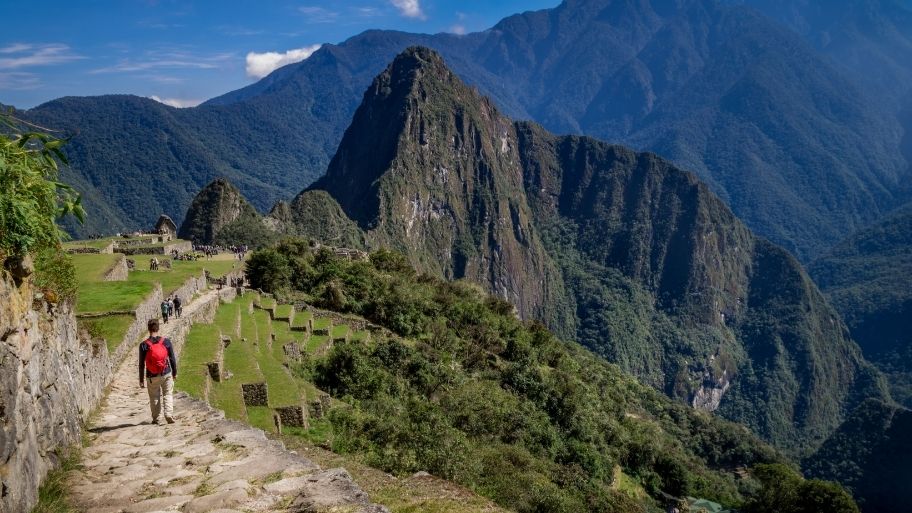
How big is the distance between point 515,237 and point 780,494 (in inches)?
6047

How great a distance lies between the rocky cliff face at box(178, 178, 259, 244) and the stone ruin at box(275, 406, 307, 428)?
214 feet

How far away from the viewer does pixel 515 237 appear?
195250 mm

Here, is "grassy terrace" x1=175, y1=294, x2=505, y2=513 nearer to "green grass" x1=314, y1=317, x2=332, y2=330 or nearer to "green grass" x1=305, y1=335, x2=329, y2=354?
"green grass" x1=305, y1=335, x2=329, y2=354

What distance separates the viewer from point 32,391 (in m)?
5.55

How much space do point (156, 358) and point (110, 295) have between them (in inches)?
412

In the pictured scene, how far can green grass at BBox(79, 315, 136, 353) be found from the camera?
1271 cm

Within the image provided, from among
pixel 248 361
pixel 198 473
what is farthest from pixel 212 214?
pixel 198 473

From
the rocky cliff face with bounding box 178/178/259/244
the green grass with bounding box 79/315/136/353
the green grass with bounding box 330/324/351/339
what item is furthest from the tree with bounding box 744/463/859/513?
the rocky cliff face with bounding box 178/178/259/244

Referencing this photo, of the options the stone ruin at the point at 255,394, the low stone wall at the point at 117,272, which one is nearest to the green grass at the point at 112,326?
the stone ruin at the point at 255,394

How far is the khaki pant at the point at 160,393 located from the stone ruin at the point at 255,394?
6206mm

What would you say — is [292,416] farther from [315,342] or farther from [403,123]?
[403,123]

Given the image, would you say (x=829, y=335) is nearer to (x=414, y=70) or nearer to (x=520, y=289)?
(x=520, y=289)

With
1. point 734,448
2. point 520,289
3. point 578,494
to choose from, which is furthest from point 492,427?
point 520,289

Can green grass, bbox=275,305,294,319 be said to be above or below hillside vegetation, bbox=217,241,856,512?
above
